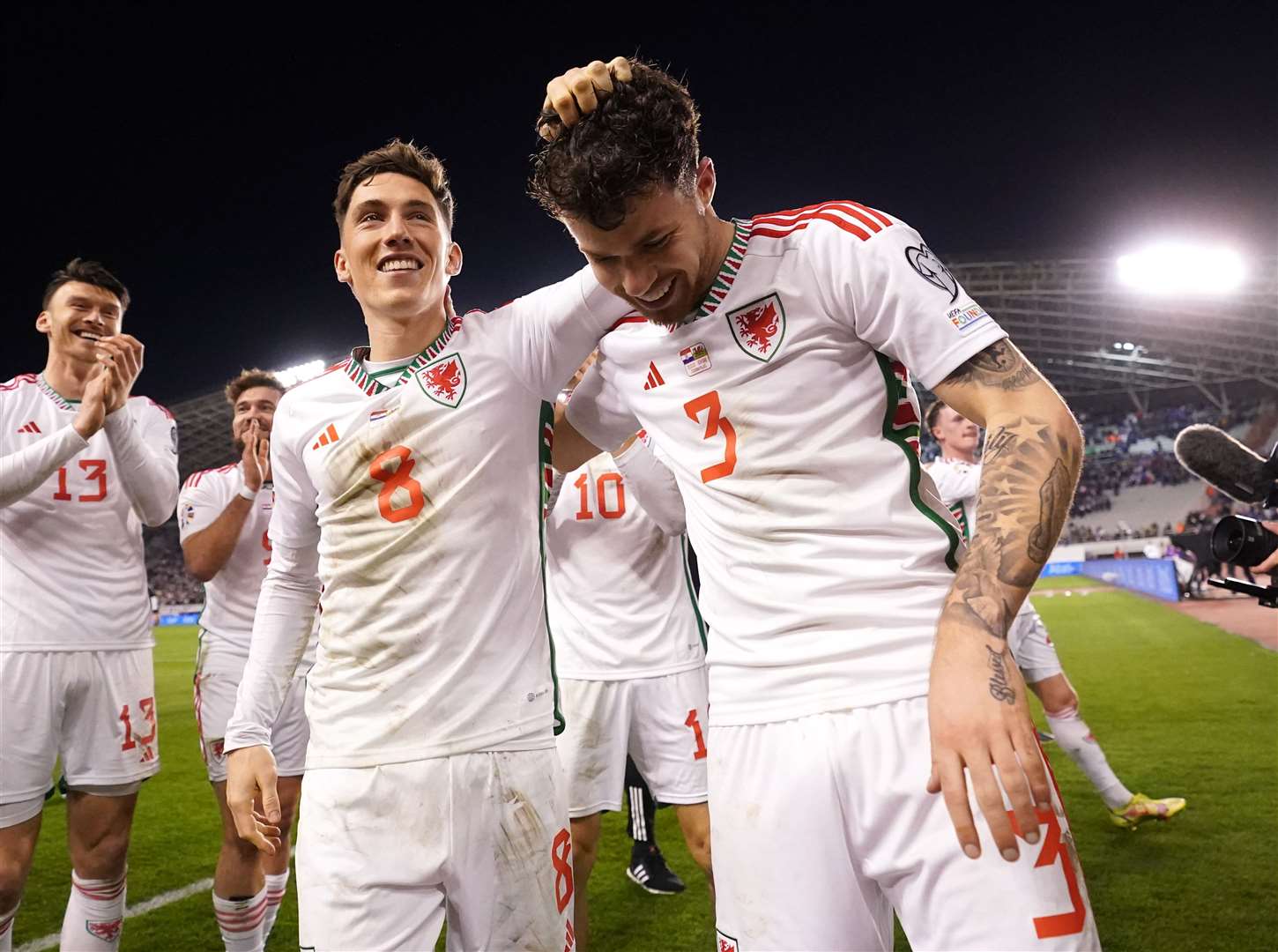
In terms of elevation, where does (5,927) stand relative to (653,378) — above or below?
below

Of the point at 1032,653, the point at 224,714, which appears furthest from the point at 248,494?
the point at 1032,653

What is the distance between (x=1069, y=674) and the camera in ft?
43.1

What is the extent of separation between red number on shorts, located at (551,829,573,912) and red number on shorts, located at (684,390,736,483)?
1.04 meters

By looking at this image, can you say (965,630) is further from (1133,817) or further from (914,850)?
(1133,817)

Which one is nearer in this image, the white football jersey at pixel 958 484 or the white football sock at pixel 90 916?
the white football sock at pixel 90 916

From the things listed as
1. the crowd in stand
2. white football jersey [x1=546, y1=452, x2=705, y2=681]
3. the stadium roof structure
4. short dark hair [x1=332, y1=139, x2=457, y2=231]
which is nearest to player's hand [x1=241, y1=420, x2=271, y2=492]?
white football jersey [x1=546, y1=452, x2=705, y2=681]

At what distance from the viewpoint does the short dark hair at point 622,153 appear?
5.99ft

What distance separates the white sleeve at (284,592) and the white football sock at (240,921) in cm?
198

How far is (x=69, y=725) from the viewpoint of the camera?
3.96m

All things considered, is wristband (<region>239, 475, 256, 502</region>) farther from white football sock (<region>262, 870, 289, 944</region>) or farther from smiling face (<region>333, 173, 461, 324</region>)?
smiling face (<region>333, 173, 461, 324</region>)

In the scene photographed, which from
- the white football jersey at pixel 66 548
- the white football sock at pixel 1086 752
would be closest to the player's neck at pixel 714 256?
the white football jersey at pixel 66 548

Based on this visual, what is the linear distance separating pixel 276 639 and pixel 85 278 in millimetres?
2400

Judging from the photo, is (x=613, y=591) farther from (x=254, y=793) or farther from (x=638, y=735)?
(x=254, y=793)

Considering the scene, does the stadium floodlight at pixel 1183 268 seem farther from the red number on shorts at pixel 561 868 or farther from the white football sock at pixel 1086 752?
the red number on shorts at pixel 561 868
